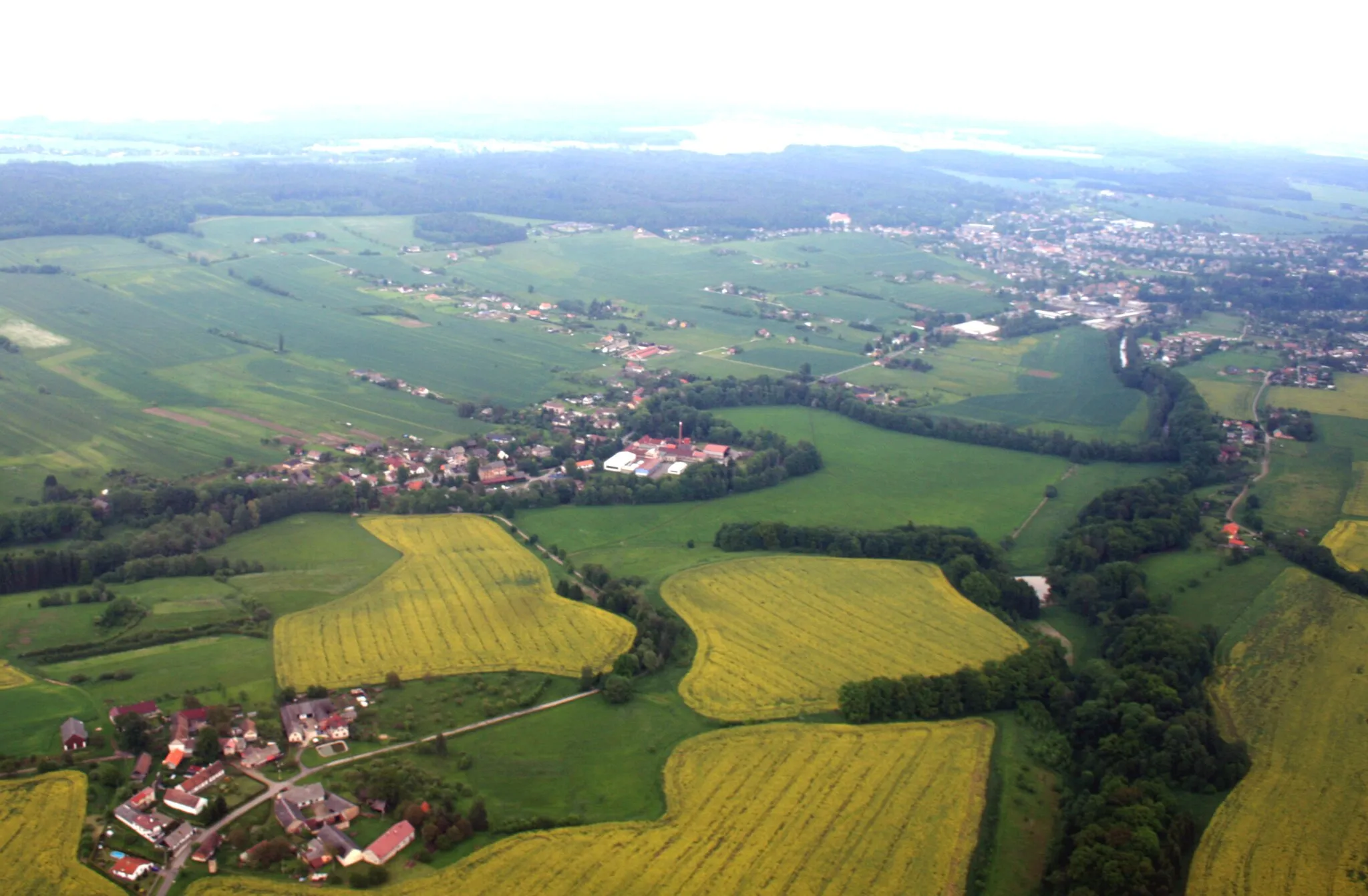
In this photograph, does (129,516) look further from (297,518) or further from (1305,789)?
(1305,789)

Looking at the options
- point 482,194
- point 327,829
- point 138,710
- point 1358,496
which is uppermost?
point 482,194

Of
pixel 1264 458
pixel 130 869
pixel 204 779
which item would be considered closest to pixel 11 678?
pixel 204 779

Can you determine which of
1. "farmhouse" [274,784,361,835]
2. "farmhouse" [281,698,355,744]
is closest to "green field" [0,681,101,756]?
"farmhouse" [281,698,355,744]

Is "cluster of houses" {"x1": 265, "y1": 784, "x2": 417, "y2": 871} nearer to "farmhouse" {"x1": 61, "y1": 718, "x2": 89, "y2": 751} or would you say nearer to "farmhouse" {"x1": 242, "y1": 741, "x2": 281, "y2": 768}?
"farmhouse" {"x1": 242, "y1": 741, "x2": 281, "y2": 768}

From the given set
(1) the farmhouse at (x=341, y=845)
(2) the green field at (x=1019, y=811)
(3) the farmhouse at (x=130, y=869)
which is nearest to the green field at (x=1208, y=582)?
(2) the green field at (x=1019, y=811)

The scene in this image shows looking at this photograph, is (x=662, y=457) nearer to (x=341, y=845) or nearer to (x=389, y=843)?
(x=389, y=843)

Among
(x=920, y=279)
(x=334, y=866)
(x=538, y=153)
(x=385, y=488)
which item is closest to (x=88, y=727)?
(x=334, y=866)

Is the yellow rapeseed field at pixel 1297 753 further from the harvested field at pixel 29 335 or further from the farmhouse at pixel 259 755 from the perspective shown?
the harvested field at pixel 29 335
